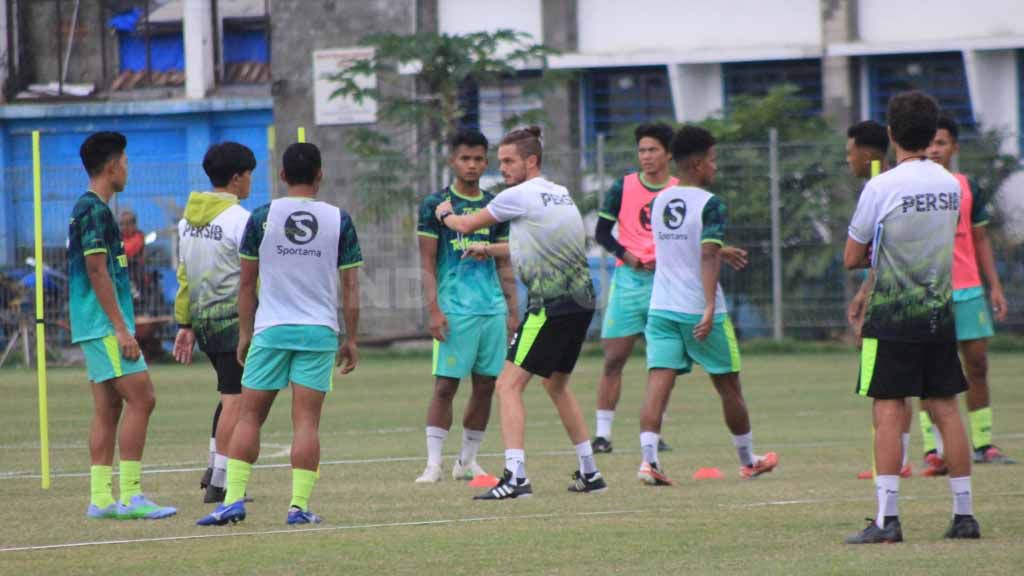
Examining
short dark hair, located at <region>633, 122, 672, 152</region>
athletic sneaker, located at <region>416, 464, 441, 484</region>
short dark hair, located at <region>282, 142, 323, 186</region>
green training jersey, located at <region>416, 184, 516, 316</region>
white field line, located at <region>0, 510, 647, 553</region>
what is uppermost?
short dark hair, located at <region>633, 122, 672, 152</region>

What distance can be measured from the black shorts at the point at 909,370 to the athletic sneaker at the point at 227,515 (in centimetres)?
316

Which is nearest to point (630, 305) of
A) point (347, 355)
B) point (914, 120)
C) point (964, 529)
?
point (347, 355)

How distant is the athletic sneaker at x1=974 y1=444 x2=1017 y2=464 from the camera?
1177cm

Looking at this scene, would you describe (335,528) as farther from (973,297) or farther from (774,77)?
(774,77)

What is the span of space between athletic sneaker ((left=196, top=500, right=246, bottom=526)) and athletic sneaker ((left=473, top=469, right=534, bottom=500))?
5.30ft

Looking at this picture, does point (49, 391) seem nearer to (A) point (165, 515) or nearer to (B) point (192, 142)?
(A) point (165, 515)

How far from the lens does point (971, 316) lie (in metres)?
11.6

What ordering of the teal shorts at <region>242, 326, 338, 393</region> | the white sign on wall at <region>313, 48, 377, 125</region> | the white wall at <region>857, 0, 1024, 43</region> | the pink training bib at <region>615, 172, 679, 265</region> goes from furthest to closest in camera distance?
the white sign on wall at <region>313, 48, 377, 125</region>, the white wall at <region>857, 0, 1024, 43</region>, the pink training bib at <region>615, 172, 679, 265</region>, the teal shorts at <region>242, 326, 338, 393</region>

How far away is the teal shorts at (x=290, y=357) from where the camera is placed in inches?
361

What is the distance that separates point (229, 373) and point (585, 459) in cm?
215

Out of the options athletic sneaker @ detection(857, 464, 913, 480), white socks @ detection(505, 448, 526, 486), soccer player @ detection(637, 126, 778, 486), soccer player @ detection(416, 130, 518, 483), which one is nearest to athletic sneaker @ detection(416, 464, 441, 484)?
soccer player @ detection(416, 130, 518, 483)

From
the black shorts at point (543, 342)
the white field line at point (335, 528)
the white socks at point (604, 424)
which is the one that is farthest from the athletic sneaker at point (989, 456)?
the white field line at point (335, 528)

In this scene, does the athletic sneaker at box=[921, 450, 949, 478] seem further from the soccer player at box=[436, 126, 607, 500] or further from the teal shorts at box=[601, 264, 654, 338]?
the teal shorts at box=[601, 264, 654, 338]

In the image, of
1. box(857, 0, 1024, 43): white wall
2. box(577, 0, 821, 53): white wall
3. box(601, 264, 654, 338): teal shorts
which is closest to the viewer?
box(601, 264, 654, 338): teal shorts
